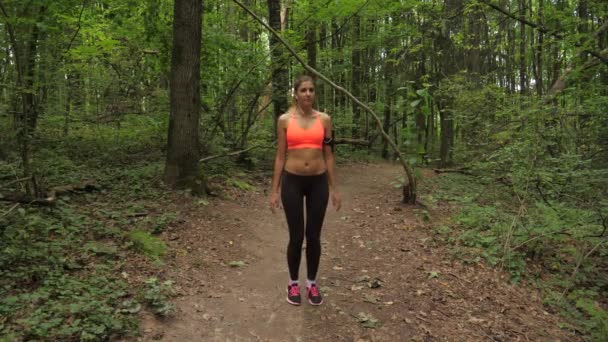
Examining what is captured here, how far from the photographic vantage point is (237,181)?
938 cm

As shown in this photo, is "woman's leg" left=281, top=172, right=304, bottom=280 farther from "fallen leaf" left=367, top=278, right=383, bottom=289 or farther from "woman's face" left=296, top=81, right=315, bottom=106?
"fallen leaf" left=367, top=278, right=383, bottom=289

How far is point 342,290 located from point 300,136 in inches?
80.8

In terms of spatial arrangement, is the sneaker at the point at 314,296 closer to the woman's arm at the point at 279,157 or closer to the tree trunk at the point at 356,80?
the woman's arm at the point at 279,157

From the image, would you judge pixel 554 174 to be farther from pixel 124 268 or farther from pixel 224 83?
pixel 224 83

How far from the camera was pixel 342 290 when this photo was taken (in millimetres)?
4895

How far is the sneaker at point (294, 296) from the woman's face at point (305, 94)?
1980mm

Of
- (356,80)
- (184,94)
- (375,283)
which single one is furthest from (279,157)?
(356,80)

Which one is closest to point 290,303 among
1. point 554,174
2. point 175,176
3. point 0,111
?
point 175,176

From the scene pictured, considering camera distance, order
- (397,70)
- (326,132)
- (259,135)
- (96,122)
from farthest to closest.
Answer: (397,70) → (259,135) → (96,122) → (326,132)

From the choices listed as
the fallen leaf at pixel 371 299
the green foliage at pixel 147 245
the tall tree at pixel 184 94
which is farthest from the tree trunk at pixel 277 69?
the fallen leaf at pixel 371 299

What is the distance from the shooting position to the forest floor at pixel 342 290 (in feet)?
13.0

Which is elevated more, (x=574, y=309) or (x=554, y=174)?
(x=554, y=174)

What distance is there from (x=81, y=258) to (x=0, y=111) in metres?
3.06

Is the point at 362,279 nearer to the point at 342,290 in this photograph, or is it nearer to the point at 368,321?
the point at 342,290
